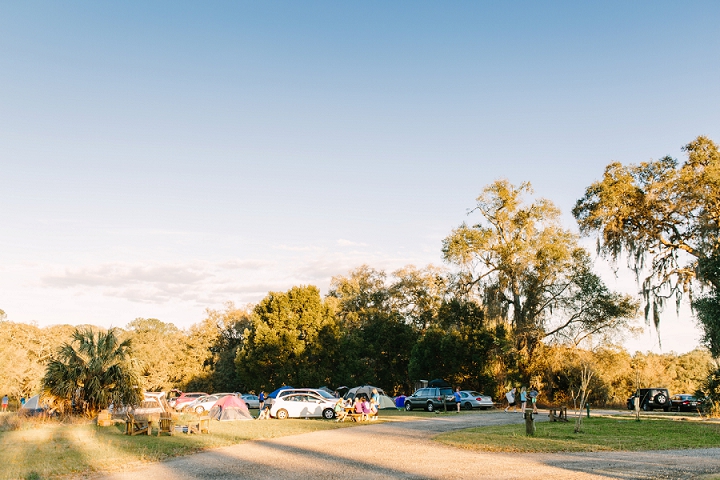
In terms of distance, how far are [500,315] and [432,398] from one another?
7770mm

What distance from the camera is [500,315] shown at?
39.2 m

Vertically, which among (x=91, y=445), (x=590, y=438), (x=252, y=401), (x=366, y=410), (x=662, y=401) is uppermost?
(x=590, y=438)

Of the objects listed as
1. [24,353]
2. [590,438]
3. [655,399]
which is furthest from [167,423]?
[24,353]

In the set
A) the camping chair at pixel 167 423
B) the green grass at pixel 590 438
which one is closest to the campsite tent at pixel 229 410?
the camping chair at pixel 167 423

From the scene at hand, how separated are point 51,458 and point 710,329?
2197 centimetres

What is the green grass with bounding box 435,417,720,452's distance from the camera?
46.7 feet

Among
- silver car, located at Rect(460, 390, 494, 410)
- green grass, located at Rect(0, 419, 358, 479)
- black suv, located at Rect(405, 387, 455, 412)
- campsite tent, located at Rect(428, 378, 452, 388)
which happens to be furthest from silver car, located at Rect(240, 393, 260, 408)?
green grass, located at Rect(0, 419, 358, 479)

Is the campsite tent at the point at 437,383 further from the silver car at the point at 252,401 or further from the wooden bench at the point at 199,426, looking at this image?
the wooden bench at the point at 199,426

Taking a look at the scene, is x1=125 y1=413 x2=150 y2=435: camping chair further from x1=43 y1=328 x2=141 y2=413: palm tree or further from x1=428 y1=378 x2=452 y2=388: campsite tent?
x1=428 y1=378 x2=452 y2=388: campsite tent

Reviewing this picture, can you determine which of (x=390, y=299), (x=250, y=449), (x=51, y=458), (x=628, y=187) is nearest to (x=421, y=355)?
(x=390, y=299)

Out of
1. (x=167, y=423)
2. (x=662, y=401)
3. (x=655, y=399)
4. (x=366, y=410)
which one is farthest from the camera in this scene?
(x=655, y=399)

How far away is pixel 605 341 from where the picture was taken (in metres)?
37.0

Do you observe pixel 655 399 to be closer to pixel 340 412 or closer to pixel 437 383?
pixel 437 383

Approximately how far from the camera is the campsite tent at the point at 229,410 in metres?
26.8
